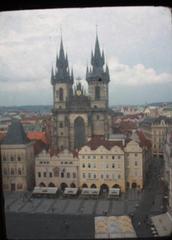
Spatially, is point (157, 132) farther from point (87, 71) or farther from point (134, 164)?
point (87, 71)

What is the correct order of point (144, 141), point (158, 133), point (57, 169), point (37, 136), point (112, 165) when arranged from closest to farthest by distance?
point (112, 165) → point (57, 169) → point (144, 141) → point (158, 133) → point (37, 136)

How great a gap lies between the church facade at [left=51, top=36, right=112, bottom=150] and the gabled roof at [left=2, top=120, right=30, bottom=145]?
1513 mm

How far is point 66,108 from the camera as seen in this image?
446 inches

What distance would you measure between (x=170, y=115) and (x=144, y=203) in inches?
98.2

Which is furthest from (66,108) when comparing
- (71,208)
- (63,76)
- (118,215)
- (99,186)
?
(118,215)

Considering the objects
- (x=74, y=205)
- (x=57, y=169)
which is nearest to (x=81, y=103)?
(x=57, y=169)

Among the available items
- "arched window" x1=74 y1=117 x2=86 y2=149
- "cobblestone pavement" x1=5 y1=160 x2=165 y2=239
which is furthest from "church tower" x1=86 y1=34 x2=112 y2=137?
"cobblestone pavement" x1=5 y1=160 x2=165 y2=239

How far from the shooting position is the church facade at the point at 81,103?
1108 cm

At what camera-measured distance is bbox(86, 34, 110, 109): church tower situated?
36.8 ft

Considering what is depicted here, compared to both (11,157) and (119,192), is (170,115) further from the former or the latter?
(11,157)

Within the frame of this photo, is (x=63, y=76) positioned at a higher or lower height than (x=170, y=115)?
higher

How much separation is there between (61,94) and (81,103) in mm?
650

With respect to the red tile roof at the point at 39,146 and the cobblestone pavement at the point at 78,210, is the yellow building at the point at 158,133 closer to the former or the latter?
the cobblestone pavement at the point at 78,210

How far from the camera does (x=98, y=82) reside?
442 inches
